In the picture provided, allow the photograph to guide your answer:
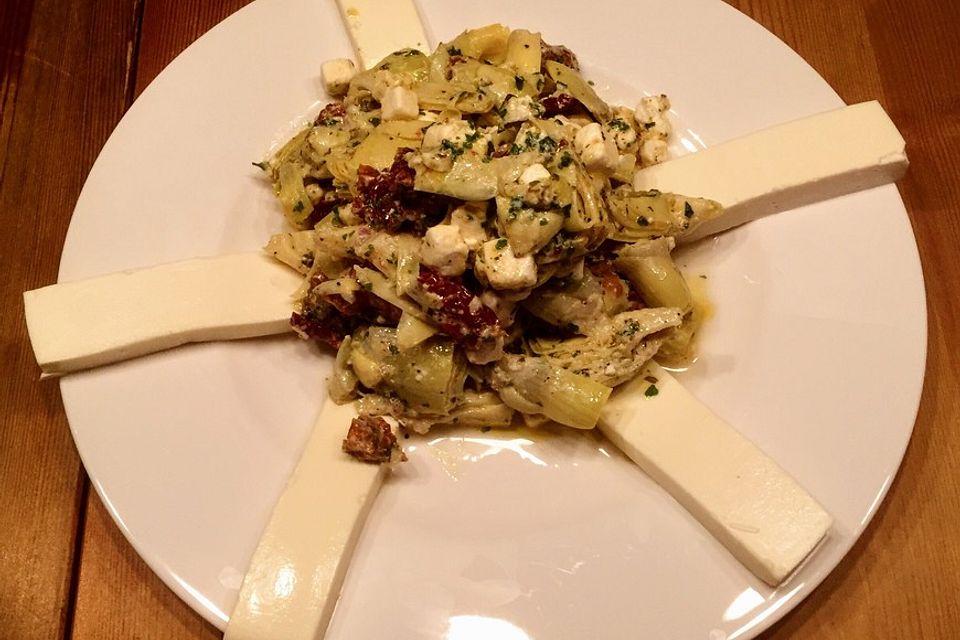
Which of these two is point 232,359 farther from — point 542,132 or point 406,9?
point 406,9

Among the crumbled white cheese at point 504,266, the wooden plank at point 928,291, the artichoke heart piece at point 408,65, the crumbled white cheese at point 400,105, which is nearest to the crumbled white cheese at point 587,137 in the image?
the crumbled white cheese at point 504,266

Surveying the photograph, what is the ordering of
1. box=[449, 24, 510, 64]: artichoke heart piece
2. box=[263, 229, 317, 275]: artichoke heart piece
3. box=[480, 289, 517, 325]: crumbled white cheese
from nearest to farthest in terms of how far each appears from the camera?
box=[480, 289, 517, 325]: crumbled white cheese < box=[263, 229, 317, 275]: artichoke heart piece < box=[449, 24, 510, 64]: artichoke heart piece

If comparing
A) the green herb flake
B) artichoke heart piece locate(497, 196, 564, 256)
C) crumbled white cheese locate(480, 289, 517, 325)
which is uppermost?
the green herb flake

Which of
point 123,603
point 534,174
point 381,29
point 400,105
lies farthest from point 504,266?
point 123,603

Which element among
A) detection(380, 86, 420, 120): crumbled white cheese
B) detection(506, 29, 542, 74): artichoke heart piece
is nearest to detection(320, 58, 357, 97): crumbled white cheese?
detection(380, 86, 420, 120): crumbled white cheese

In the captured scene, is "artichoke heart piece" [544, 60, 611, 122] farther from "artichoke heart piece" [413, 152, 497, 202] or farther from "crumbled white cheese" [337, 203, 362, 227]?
"crumbled white cheese" [337, 203, 362, 227]

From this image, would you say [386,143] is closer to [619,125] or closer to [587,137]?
[587,137]

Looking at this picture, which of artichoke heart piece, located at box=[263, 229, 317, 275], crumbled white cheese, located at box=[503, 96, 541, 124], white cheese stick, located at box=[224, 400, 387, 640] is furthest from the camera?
artichoke heart piece, located at box=[263, 229, 317, 275]
